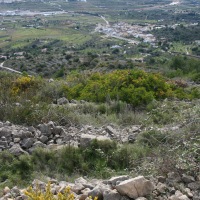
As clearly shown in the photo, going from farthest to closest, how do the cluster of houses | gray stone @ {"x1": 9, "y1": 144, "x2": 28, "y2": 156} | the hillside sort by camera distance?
the cluster of houses
gray stone @ {"x1": 9, "y1": 144, "x2": 28, "y2": 156}
the hillside

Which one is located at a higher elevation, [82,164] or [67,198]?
[67,198]

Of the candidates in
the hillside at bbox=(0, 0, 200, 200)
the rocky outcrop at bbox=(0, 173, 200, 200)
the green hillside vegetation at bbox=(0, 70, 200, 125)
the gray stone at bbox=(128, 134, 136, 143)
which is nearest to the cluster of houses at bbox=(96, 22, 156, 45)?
the hillside at bbox=(0, 0, 200, 200)

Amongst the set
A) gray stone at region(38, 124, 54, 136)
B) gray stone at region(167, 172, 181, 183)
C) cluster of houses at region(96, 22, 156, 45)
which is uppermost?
gray stone at region(167, 172, 181, 183)

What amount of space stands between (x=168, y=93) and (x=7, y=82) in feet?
16.5

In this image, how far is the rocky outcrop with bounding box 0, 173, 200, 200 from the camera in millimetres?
3936

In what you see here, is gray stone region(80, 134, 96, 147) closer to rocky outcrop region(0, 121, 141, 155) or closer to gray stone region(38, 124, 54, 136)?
rocky outcrop region(0, 121, 141, 155)

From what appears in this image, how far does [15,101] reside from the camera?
330 inches

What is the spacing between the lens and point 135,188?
395 cm

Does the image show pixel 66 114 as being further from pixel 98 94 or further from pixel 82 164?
pixel 98 94

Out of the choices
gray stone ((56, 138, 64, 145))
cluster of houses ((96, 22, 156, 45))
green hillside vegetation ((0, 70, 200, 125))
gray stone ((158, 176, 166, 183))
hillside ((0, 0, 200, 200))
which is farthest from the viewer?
cluster of houses ((96, 22, 156, 45))

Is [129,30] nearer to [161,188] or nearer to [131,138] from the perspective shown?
[131,138]

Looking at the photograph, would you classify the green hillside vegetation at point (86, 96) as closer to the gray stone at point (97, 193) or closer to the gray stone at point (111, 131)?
the gray stone at point (111, 131)

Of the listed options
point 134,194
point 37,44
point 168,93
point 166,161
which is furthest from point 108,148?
point 37,44

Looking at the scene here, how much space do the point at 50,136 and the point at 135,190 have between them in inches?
120
